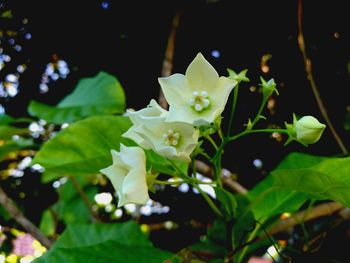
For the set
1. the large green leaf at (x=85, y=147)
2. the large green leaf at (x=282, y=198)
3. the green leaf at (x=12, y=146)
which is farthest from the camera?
the green leaf at (x=12, y=146)

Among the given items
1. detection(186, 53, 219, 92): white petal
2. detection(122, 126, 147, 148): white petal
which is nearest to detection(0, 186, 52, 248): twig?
detection(122, 126, 147, 148): white petal

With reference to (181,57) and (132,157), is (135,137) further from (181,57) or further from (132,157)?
(181,57)

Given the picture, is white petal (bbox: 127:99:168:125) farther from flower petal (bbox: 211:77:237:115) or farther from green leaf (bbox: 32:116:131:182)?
green leaf (bbox: 32:116:131:182)

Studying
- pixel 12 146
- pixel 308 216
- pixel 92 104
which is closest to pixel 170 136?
pixel 308 216

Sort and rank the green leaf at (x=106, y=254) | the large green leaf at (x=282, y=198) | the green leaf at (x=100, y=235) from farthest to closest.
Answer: the green leaf at (x=100, y=235) → the large green leaf at (x=282, y=198) → the green leaf at (x=106, y=254)

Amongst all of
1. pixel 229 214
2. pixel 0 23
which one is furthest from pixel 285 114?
pixel 0 23

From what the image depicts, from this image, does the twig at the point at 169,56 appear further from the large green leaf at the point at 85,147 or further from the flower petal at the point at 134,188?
the flower petal at the point at 134,188

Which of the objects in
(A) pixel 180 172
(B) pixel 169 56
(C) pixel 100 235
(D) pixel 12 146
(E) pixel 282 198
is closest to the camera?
(A) pixel 180 172

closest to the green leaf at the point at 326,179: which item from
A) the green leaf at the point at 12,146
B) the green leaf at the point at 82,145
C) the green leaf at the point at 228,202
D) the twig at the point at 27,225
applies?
the green leaf at the point at 228,202
